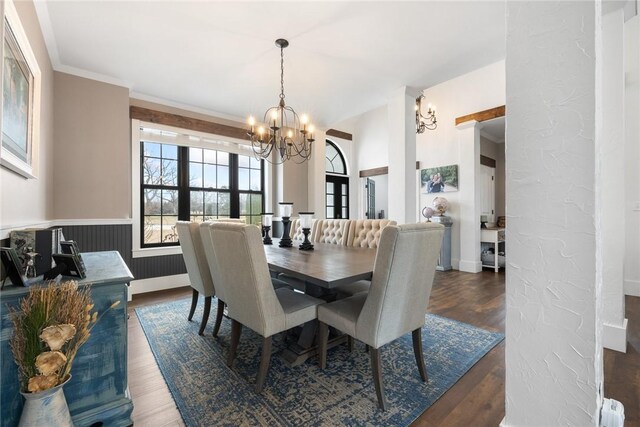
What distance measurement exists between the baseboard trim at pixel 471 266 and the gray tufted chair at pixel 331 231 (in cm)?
286

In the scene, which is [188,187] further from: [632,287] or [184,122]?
[632,287]

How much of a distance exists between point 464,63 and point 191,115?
143 inches

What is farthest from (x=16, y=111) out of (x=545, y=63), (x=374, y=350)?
(x=545, y=63)

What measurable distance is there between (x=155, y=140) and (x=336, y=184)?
13.3 ft

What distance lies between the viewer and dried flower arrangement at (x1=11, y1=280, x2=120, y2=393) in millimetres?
1117

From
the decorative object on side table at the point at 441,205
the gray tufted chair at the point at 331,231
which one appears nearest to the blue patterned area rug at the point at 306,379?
the gray tufted chair at the point at 331,231

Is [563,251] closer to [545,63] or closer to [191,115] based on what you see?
[545,63]

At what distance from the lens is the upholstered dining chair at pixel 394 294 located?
1483 millimetres

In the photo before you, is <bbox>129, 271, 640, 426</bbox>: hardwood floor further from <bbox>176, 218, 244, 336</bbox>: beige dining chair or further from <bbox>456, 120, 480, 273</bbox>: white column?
<bbox>456, 120, 480, 273</bbox>: white column

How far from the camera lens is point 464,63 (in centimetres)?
301

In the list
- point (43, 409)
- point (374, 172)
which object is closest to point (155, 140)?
point (43, 409)

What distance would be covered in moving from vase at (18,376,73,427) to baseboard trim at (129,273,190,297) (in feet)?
8.95

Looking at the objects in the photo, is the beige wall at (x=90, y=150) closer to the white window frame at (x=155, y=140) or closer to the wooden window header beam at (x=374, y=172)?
the white window frame at (x=155, y=140)

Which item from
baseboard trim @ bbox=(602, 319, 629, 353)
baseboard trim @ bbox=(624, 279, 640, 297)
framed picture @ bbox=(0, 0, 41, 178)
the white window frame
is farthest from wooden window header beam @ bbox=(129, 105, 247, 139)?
baseboard trim @ bbox=(624, 279, 640, 297)
